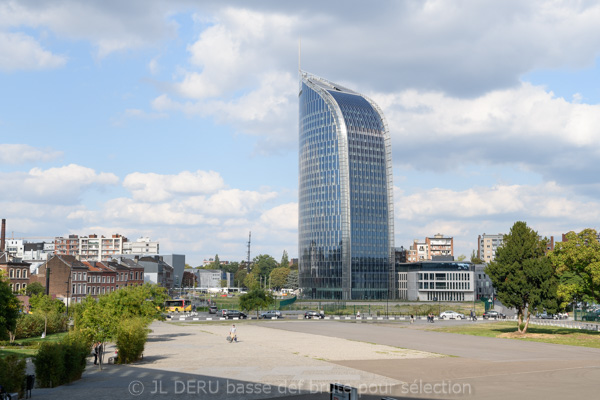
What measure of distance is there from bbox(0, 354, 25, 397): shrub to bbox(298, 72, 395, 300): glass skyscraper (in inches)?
6395

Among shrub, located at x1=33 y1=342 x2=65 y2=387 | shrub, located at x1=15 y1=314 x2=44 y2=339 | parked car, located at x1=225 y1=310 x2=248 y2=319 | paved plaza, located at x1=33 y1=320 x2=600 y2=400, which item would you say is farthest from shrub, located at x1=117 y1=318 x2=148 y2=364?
parked car, located at x1=225 y1=310 x2=248 y2=319

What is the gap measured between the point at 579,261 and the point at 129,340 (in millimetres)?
49586

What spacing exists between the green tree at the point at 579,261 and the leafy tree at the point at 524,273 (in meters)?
1.15

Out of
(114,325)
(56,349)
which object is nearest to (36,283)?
(114,325)

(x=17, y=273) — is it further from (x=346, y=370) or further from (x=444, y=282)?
(x=444, y=282)

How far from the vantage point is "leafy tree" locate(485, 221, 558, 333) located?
63.2 metres

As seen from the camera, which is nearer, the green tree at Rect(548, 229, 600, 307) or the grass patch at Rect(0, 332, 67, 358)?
the grass patch at Rect(0, 332, 67, 358)

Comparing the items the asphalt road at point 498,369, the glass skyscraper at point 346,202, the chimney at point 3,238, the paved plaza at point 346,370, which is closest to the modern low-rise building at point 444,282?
the glass skyscraper at point 346,202

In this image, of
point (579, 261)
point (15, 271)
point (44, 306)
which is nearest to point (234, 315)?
point (44, 306)

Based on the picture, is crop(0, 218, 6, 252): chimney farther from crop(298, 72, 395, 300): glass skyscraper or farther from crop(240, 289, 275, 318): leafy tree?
crop(298, 72, 395, 300): glass skyscraper

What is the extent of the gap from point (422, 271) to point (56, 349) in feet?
521

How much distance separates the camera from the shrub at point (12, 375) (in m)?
26.0

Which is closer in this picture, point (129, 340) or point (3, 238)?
point (129, 340)

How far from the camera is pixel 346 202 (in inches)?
7387
